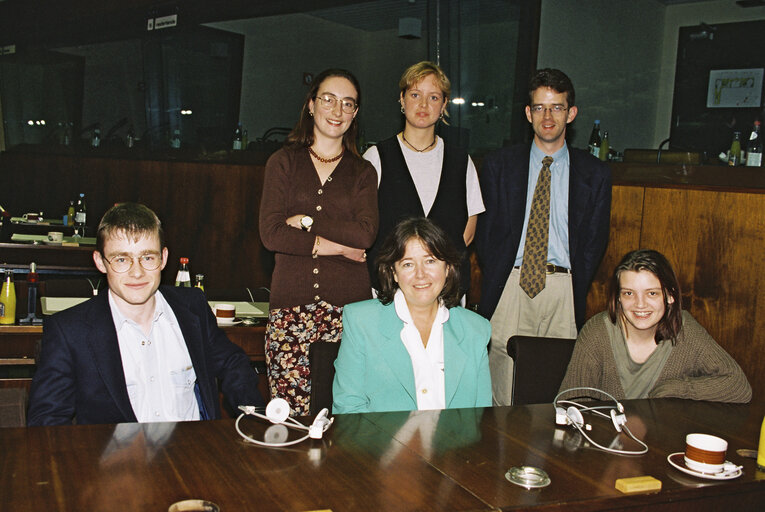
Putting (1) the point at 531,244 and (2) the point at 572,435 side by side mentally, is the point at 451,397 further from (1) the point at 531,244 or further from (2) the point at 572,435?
(1) the point at 531,244

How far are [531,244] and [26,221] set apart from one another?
531 cm

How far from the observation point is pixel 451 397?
223cm

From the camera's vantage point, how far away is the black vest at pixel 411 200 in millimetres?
2877

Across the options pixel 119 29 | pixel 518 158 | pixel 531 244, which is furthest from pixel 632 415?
pixel 119 29

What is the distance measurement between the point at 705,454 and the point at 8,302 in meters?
2.58

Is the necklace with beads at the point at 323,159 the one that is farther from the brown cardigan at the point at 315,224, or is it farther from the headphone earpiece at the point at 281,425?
the headphone earpiece at the point at 281,425

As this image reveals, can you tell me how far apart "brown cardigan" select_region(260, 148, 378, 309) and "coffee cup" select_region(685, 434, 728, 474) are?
1.33m

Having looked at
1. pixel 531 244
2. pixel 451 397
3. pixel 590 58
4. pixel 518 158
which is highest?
pixel 590 58

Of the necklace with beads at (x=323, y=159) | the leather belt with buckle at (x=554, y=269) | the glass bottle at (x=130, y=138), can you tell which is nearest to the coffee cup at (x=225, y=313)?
the necklace with beads at (x=323, y=159)

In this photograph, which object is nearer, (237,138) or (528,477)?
(528,477)

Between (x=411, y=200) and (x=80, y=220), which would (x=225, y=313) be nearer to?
(x=411, y=200)

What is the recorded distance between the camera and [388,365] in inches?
86.4

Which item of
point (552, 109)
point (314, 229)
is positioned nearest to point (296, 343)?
point (314, 229)

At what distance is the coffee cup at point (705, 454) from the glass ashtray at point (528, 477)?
0.35 metres
